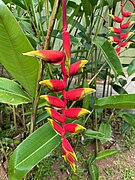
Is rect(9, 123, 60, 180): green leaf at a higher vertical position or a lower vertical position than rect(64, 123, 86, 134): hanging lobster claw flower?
lower

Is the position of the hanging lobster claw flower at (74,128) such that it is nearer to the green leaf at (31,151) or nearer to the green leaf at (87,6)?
the green leaf at (31,151)

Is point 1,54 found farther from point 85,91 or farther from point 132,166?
point 132,166

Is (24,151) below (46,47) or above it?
below

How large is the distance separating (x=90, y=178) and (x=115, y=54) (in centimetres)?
55

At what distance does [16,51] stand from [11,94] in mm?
113

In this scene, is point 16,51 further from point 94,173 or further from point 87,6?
point 94,173

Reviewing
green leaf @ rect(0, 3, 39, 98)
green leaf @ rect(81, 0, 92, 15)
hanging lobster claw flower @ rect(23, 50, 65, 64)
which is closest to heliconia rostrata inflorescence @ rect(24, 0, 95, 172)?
hanging lobster claw flower @ rect(23, 50, 65, 64)

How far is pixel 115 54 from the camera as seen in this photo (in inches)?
25.0

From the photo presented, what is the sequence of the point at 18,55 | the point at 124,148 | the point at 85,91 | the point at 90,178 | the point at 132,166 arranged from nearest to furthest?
the point at 85,91
the point at 18,55
the point at 90,178
the point at 132,166
the point at 124,148

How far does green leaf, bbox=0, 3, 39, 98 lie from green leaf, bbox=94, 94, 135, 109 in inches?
6.6

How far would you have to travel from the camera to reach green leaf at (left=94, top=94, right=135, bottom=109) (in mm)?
565

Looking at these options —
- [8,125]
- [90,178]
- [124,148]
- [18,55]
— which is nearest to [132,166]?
[124,148]

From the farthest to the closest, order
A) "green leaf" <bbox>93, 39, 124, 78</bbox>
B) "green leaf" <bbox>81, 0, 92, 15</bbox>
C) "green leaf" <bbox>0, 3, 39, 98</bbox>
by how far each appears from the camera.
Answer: "green leaf" <bbox>81, 0, 92, 15</bbox>, "green leaf" <bbox>93, 39, 124, 78</bbox>, "green leaf" <bbox>0, 3, 39, 98</bbox>

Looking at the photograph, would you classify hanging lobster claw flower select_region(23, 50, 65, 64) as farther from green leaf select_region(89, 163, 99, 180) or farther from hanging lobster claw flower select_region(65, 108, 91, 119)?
green leaf select_region(89, 163, 99, 180)
